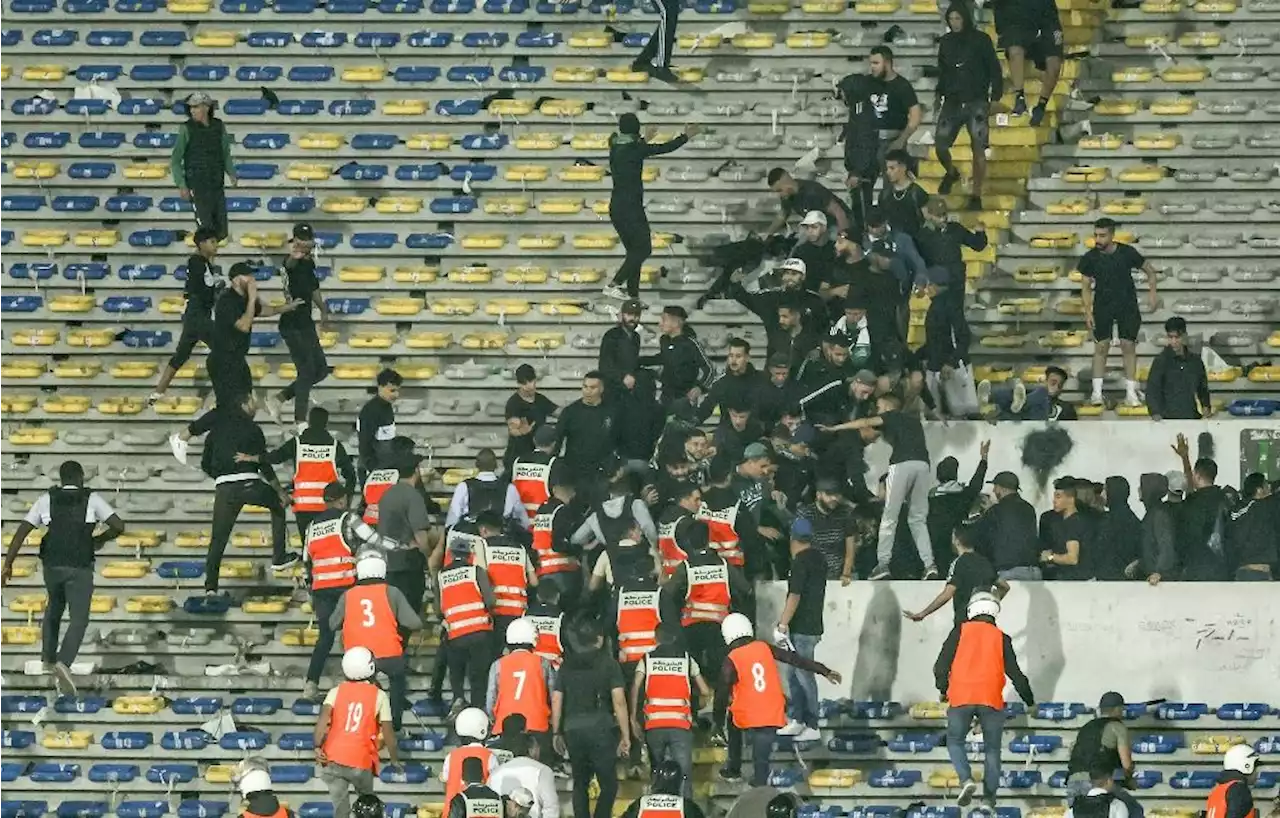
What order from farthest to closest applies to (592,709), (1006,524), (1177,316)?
(1177,316), (1006,524), (592,709)

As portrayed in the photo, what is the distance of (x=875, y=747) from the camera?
26.7m

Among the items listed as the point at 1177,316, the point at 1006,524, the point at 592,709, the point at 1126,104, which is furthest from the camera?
the point at 1126,104

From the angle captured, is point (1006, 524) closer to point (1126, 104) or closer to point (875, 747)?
point (875, 747)

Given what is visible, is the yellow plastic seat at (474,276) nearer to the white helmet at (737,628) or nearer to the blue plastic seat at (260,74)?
the blue plastic seat at (260,74)

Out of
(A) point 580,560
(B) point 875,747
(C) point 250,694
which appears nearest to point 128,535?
(C) point 250,694

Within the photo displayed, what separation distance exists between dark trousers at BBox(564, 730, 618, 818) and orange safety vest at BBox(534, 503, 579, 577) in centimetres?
199

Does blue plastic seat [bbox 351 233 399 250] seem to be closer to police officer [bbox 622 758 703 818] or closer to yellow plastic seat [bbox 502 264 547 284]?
yellow plastic seat [bbox 502 264 547 284]

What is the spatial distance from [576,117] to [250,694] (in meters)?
7.54

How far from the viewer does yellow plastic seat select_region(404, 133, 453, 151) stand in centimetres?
3256

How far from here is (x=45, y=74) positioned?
33562 mm

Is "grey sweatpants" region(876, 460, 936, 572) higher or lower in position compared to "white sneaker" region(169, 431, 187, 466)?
lower

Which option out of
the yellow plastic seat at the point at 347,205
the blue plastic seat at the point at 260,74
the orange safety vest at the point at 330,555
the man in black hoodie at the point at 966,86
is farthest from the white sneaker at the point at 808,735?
the blue plastic seat at the point at 260,74

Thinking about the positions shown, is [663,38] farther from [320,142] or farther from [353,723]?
[353,723]

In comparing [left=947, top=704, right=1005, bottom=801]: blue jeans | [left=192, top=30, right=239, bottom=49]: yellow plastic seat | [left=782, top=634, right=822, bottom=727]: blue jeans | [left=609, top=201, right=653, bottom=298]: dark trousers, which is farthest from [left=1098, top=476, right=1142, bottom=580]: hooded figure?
[left=192, top=30, right=239, bottom=49]: yellow plastic seat
